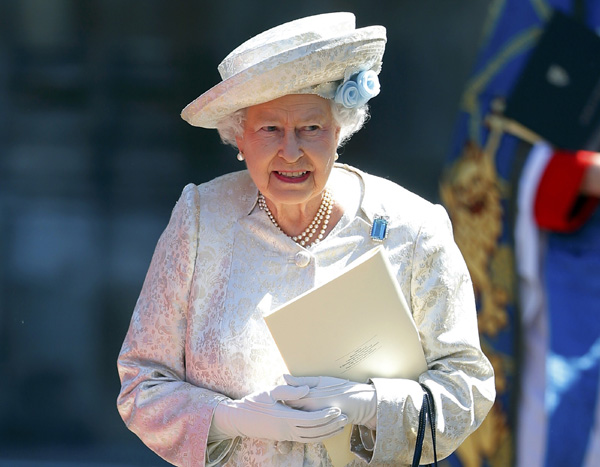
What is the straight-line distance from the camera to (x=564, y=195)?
11.8ft

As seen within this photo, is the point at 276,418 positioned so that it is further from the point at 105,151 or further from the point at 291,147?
the point at 105,151

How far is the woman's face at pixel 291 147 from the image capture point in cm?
243

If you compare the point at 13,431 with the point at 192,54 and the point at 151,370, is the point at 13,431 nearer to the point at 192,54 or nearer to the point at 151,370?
the point at 192,54

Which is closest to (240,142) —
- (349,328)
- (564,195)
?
(349,328)

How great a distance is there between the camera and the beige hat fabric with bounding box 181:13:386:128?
2326 mm

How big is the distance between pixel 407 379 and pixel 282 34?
0.80 meters

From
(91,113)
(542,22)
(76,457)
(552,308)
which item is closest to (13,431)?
(76,457)

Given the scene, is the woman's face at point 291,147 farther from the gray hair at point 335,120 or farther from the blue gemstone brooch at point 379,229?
the blue gemstone brooch at point 379,229

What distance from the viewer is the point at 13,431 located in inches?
191

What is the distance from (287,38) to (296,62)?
9 centimetres

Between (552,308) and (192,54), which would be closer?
(552,308)

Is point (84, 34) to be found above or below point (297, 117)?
above

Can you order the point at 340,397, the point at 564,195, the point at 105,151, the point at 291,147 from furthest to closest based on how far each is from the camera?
the point at 105,151 → the point at 564,195 → the point at 291,147 → the point at 340,397

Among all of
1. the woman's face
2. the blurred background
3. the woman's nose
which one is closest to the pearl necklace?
the woman's face
